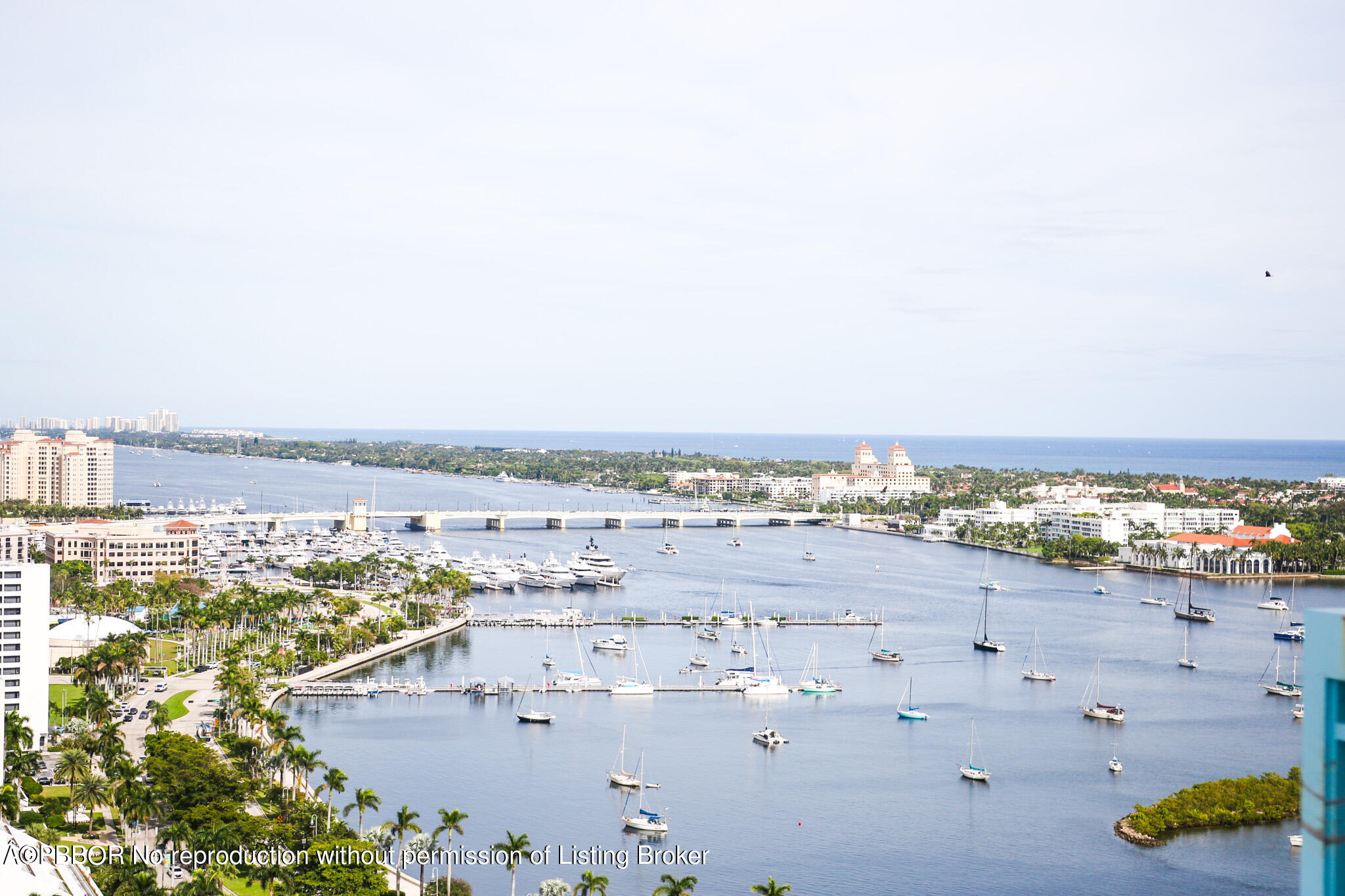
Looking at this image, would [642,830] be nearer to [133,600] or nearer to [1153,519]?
[133,600]

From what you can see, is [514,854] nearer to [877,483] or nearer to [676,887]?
[676,887]

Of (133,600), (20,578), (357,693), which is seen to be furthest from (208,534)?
(20,578)

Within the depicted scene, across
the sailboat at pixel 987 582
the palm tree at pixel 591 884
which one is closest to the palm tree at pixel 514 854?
the palm tree at pixel 591 884

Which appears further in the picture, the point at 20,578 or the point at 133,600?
the point at 133,600

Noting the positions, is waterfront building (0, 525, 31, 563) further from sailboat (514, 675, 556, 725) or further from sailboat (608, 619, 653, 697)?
sailboat (608, 619, 653, 697)

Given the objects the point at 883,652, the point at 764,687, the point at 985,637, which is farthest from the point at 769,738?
the point at 985,637

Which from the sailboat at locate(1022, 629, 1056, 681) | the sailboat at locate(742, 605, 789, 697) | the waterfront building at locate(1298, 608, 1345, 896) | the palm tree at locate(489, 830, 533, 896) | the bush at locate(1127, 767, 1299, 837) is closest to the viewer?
Answer: the waterfront building at locate(1298, 608, 1345, 896)

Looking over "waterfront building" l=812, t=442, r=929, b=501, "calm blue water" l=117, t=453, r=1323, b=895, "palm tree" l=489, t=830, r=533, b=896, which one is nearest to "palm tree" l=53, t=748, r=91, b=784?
"calm blue water" l=117, t=453, r=1323, b=895
